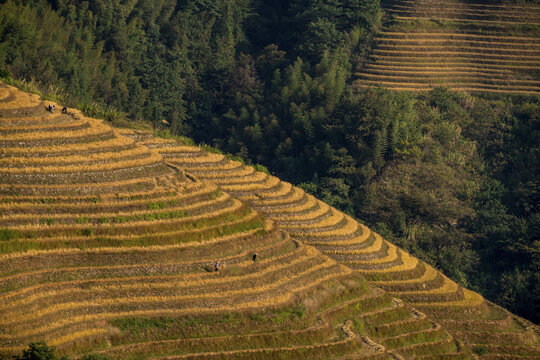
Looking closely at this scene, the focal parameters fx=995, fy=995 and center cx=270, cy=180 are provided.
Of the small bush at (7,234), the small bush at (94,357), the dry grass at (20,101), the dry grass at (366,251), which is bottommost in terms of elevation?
the small bush at (94,357)

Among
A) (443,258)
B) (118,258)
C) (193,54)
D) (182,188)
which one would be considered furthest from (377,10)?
(118,258)

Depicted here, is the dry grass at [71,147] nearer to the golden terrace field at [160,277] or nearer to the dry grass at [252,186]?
the golden terrace field at [160,277]

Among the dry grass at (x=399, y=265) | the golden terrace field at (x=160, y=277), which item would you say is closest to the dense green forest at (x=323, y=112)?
the dry grass at (x=399, y=265)

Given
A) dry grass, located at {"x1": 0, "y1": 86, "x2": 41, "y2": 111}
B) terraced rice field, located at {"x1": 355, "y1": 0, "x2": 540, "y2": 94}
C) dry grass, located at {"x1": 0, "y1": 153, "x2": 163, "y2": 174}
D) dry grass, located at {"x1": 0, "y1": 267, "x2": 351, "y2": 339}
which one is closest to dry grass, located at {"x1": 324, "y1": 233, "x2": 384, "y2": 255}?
dry grass, located at {"x1": 0, "y1": 267, "x2": 351, "y2": 339}

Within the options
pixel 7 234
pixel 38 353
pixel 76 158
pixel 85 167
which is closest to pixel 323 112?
pixel 76 158

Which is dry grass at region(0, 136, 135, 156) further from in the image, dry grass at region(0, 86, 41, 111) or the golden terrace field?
dry grass at region(0, 86, 41, 111)

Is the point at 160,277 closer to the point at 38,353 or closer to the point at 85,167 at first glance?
the point at 85,167

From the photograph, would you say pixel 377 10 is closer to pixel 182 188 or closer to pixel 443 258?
pixel 443 258
